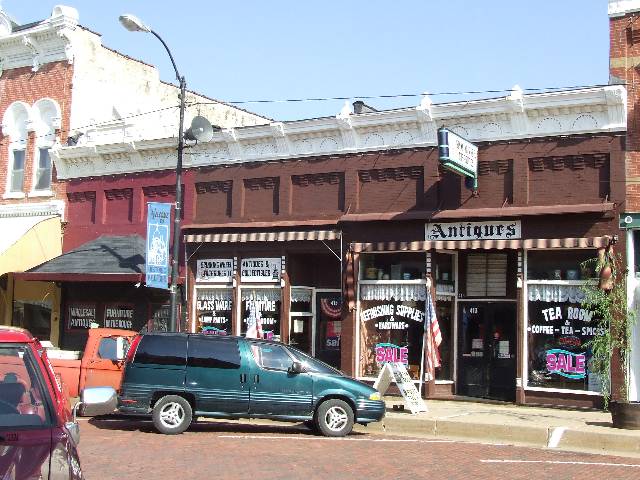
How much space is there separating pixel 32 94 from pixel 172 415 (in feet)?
57.9

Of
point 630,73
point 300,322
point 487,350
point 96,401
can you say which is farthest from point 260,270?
point 96,401

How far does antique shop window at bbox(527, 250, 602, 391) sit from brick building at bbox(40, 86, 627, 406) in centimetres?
3

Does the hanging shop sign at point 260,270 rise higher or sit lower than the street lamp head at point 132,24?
lower

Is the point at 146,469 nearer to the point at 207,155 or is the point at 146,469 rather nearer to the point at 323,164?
the point at 323,164

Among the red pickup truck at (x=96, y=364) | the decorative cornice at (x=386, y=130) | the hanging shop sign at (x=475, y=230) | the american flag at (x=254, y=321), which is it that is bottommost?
the red pickup truck at (x=96, y=364)

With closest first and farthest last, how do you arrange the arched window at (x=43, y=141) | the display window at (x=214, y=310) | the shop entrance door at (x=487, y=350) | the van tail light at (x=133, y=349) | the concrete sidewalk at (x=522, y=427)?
1. the concrete sidewalk at (x=522, y=427)
2. the van tail light at (x=133, y=349)
3. the shop entrance door at (x=487, y=350)
4. the display window at (x=214, y=310)
5. the arched window at (x=43, y=141)

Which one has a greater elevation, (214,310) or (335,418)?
(214,310)

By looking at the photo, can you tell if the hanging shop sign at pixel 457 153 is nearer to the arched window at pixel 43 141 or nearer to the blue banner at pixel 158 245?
the blue banner at pixel 158 245

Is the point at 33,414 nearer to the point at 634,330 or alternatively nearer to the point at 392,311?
the point at 634,330

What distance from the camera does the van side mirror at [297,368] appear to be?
14.6m

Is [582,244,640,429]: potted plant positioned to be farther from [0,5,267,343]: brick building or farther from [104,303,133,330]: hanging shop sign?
[0,5,267,343]: brick building

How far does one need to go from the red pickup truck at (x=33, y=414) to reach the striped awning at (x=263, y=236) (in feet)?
52.2

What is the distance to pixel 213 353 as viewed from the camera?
1484cm


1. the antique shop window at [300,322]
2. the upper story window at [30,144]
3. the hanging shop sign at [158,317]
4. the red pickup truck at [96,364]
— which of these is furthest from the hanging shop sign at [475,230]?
the upper story window at [30,144]
